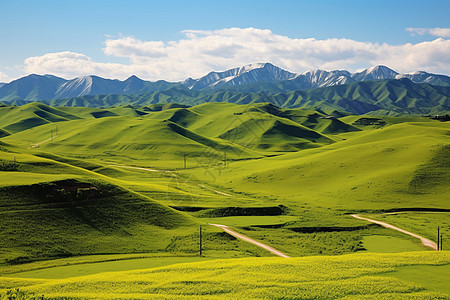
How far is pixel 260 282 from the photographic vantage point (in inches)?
1398

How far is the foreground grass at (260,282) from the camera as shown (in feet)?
107

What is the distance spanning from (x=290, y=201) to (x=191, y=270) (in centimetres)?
7168

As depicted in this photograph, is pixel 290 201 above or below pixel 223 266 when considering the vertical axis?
below

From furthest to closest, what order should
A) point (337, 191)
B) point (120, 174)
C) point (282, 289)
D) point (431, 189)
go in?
point (120, 174), point (337, 191), point (431, 189), point (282, 289)

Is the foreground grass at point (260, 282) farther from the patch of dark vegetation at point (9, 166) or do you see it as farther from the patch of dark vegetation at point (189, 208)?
the patch of dark vegetation at point (9, 166)

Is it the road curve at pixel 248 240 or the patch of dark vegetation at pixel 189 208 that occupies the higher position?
the patch of dark vegetation at pixel 189 208

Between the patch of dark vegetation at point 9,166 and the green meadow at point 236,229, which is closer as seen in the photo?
the green meadow at point 236,229

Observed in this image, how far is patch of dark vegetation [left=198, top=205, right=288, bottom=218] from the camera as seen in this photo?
88.8 meters

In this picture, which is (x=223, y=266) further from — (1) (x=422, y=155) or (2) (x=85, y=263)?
(1) (x=422, y=155)

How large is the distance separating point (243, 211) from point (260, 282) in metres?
55.7

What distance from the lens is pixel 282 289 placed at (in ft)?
110

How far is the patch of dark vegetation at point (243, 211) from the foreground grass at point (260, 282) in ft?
151

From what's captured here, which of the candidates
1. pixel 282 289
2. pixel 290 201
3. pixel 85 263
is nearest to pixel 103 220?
pixel 85 263

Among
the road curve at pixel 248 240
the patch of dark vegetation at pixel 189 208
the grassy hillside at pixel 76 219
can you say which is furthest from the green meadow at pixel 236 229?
the road curve at pixel 248 240
